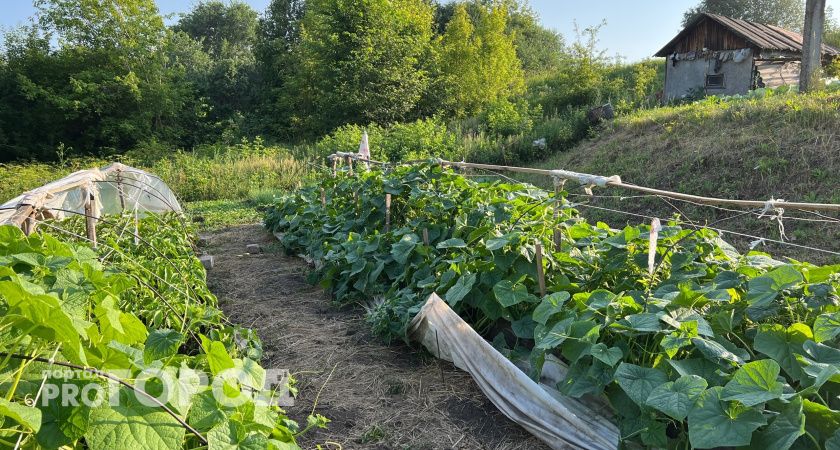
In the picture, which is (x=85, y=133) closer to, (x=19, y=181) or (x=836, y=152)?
(x=19, y=181)

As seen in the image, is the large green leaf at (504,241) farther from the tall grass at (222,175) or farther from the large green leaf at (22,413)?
the tall grass at (222,175)

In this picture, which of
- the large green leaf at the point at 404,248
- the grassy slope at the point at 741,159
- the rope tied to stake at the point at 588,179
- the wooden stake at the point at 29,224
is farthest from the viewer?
the grassy slope at the point at 741,159

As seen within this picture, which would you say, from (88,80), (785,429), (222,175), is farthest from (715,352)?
(88,80)

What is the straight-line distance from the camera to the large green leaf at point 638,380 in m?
1.97

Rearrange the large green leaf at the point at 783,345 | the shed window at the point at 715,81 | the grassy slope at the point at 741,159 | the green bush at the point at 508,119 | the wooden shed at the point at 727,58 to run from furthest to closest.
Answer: the shed window at the point at 715,81, the wooden shed at the point at 727,58, the green bush at the point at 508,119, the grassy slope at the point at 741,159, the large green leaf at the point at 783,345

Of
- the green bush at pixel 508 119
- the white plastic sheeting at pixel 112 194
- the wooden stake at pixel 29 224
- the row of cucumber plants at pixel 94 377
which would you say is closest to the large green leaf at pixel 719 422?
the row of cucumber plants at pixel 94 377

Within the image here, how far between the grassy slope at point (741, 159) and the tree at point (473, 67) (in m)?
9.78

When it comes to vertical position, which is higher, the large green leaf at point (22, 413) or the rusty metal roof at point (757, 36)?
the rusty metal roof at point (757, 36)

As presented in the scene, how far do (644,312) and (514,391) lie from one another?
720mm

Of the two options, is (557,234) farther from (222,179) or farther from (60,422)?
(222,179)

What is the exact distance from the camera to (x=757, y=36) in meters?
15.2

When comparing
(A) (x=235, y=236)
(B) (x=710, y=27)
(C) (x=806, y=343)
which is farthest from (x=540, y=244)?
(B) (x=710, y=27)

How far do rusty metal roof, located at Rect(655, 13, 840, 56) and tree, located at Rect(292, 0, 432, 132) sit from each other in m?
7.90

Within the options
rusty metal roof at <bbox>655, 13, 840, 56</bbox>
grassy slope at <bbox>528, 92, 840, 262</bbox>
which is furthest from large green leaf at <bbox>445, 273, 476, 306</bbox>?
rusty metal roof at <bbox>655, 13, 840, 56</bbox>
